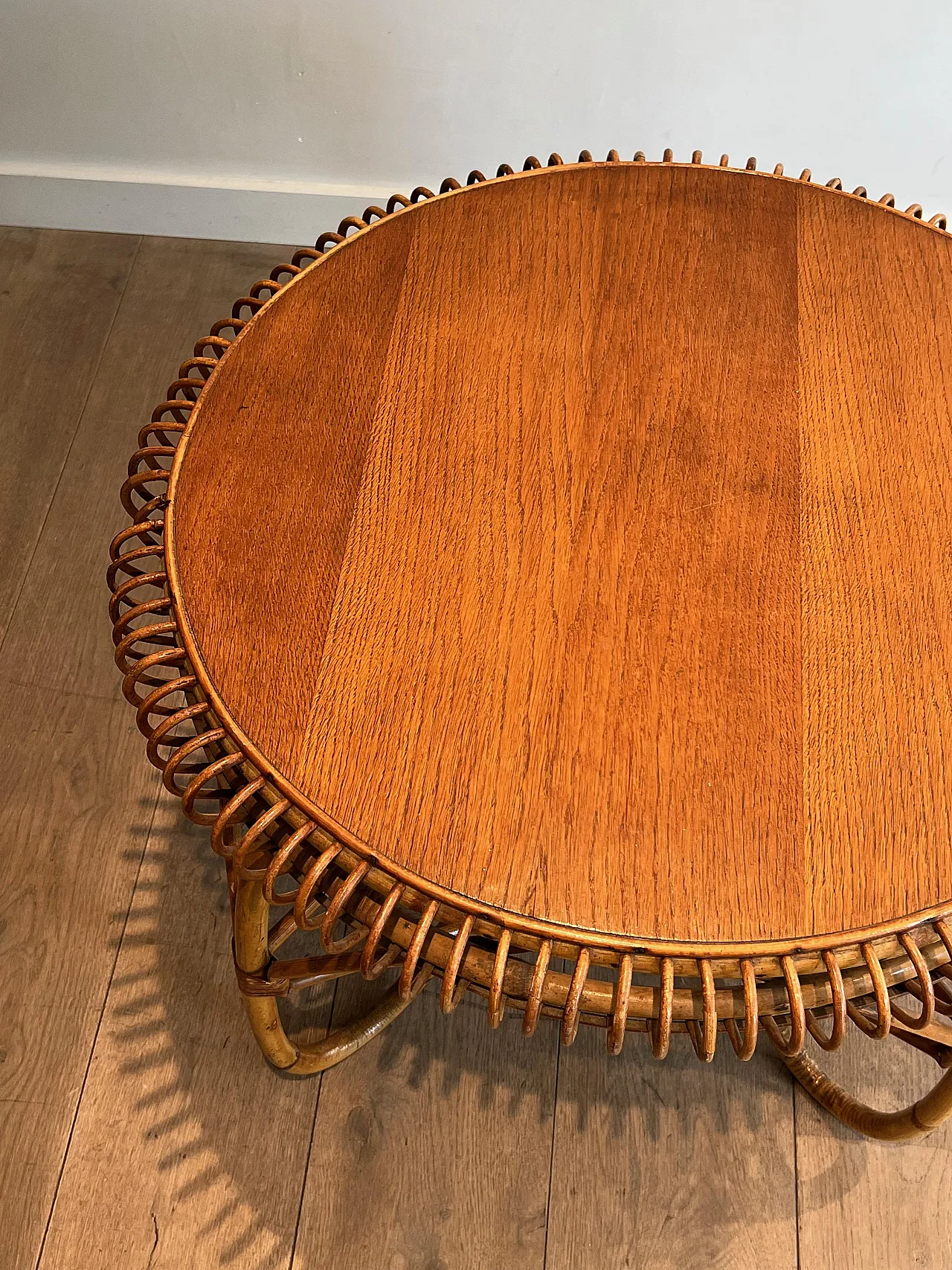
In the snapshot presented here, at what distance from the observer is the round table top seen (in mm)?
598

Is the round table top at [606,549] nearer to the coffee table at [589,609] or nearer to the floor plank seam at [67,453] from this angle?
the coffee table at [589,609]

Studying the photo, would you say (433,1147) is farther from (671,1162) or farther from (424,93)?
(424,93)

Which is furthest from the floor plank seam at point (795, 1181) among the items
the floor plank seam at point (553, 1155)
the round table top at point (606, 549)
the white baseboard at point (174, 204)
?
the white baseboard at point (174, 204)

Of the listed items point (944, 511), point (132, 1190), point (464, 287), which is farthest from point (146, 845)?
point (944, 511)

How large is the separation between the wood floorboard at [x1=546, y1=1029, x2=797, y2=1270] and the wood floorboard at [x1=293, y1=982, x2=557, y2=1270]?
24 mm

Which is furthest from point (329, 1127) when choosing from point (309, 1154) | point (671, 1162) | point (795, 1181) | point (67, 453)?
point (67, 453)

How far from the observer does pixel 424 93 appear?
4.44 feet

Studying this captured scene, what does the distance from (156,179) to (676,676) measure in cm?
121

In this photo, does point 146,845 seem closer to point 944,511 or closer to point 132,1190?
point 132,1190

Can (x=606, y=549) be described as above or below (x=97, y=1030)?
above

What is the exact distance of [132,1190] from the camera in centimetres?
90

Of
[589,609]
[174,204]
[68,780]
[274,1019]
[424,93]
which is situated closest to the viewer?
[589,609]

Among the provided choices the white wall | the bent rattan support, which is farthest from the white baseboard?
the bent rattan support

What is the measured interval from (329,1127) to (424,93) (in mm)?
1152
